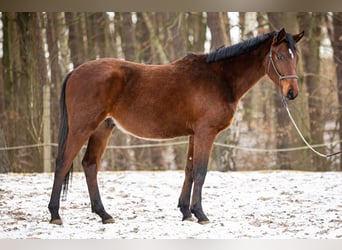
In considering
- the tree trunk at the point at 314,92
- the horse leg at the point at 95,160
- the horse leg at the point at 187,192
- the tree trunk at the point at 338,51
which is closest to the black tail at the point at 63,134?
the horse leg at the point at 95,160

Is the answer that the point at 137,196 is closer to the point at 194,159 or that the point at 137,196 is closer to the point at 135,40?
the point at 194,159

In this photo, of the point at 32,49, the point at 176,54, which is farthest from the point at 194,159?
the point at 176,54

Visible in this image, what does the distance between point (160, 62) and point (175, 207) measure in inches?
142

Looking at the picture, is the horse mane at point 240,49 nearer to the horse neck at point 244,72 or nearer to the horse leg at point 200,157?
the horse neck at point 244,72

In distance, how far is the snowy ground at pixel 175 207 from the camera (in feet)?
12.8

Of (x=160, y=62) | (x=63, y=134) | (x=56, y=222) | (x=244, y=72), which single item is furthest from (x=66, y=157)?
(x=160, y=62)

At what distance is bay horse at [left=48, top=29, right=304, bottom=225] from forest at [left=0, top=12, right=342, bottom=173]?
186cm

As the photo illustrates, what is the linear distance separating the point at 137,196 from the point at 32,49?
2619 mm

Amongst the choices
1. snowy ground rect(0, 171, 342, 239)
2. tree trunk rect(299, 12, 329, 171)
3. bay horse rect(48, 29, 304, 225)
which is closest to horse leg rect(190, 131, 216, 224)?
bay horse rect(48, 29, 304, 225)

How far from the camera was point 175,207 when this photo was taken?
4473 millimetres

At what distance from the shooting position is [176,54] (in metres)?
7.55

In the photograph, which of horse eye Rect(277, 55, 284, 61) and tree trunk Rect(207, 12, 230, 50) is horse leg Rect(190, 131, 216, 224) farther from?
tree trunk Rect(207, 12, 230, 50)

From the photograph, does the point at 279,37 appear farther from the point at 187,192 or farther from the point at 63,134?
the point at 63,134

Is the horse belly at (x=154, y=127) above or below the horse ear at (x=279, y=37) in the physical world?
below
